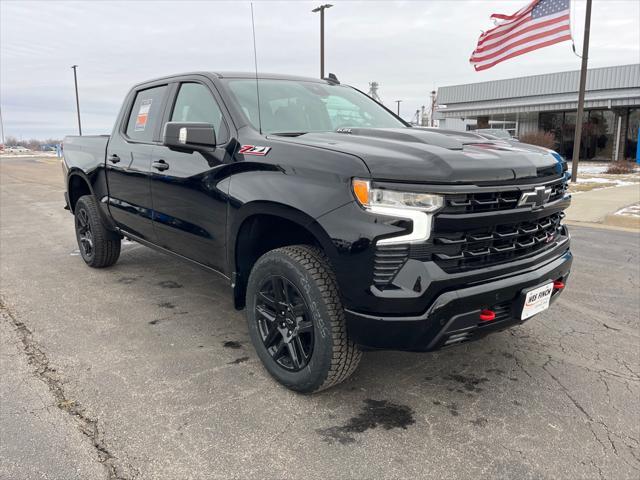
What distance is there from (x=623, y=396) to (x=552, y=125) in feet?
96.5

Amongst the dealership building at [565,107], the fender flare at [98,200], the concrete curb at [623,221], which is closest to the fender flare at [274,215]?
the fender flare at [98,200]

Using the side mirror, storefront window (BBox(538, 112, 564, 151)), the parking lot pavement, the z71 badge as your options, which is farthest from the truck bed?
storefront window (BBox(538, 112, 564, 151))

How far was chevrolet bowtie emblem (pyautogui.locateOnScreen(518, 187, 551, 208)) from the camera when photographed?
8.49 feet

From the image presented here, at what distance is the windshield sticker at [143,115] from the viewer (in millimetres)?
4353

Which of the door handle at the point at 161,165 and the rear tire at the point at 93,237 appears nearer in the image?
the door handle at the point at 161,165

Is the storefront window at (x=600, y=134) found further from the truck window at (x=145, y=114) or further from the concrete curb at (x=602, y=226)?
the truck window at (x=145, y=114)

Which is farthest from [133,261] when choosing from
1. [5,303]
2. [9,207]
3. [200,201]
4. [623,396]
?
[9,207]

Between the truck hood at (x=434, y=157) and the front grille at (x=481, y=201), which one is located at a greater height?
the truck hood at (x=434, y=157)

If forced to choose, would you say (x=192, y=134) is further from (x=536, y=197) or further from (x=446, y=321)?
(x=536, y=197)

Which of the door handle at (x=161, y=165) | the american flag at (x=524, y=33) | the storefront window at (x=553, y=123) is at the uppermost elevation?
the american flag at (x=524, y=33)

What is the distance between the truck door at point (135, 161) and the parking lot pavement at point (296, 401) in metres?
0.72

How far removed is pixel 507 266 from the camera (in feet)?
8.39

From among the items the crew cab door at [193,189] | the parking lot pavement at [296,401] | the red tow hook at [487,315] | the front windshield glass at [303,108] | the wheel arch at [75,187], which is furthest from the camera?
the wheel arch at [75,187]

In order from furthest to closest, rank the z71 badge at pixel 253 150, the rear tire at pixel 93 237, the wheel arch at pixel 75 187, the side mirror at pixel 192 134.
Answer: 1. the wheel arch at pixel 75 187
2. the rear tire at pixel 93 237
3. the side mirror at pixel 192 134
4. the z71 badge at pixel 253 150
